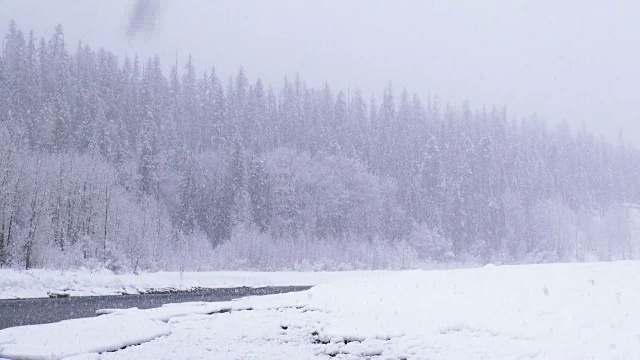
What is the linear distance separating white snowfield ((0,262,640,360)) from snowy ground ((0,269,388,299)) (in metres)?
15.1

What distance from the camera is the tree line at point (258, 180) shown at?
186ft

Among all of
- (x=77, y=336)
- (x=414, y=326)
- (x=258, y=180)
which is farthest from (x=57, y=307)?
(x=258, y=180)

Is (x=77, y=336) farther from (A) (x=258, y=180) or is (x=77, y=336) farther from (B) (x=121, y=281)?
(A) (x=258, y=180)

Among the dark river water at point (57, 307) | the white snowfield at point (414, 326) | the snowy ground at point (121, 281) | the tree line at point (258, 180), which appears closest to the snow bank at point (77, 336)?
the white snowfield at point (414, 326)

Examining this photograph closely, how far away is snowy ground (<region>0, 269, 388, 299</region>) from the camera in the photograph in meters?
34.2

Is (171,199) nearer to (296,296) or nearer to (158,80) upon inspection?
(158,80)

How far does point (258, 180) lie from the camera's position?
269ft

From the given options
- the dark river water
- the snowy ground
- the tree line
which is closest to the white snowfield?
the dark river water

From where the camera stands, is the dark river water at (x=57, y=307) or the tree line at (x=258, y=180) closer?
the dark river water at (x=57, y=307)

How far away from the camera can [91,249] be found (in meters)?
53.4

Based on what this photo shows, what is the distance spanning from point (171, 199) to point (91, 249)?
86.7 feet

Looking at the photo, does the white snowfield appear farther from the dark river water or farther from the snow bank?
the dark river water

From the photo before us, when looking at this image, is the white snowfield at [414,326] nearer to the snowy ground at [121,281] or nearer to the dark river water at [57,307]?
the dark river water at [57,307]

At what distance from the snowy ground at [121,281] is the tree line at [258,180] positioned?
5097 mm
